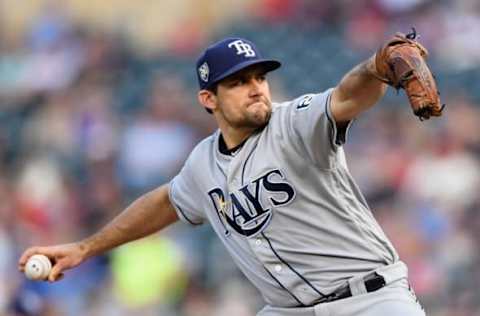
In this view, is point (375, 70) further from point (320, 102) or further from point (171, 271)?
point (171, 271)

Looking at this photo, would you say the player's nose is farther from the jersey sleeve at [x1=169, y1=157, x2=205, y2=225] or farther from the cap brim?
the jersey sleeve at [x1=169, y1=157, x2=205, y2=225]

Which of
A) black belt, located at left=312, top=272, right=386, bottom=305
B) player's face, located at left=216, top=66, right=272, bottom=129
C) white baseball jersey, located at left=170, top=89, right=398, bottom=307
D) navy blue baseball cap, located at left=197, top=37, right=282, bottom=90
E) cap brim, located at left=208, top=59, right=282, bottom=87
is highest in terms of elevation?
navy blue baseball cap, located at left=197, top=37, right=282, bottom=90

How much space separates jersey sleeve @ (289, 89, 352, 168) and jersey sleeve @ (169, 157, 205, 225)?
0.76 metres

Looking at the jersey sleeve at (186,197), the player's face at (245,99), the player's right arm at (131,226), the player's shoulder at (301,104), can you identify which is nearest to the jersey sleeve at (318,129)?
the player's shoulder at (301,104)

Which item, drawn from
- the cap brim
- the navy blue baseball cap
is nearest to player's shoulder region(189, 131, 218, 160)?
the navy blue baseball cap

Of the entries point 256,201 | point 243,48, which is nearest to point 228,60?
point 243,48

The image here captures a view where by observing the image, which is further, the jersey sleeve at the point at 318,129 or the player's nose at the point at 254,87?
the player's nose at the point at 254,87

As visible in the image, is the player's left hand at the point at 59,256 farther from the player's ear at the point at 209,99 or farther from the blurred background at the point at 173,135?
the blurred background at the point at 173,135

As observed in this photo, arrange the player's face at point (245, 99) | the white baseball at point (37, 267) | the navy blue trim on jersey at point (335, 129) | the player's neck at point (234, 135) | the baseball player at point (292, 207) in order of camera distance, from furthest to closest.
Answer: the white baseball at point (37, 267) < the player's neck at point (234, 135) < the player's face at point (245, 99) < the baseball player at point (292, 207) < the navy blue trim on jersey at point (335, 129)

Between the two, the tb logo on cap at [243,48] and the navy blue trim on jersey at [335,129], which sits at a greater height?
the tb logo on cap at [243,48]

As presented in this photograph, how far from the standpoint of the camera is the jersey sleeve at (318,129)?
4305mm

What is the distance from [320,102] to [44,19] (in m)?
7.81

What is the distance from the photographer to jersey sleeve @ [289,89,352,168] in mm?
4305

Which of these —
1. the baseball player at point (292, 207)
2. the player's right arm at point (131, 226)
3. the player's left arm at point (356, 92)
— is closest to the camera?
the player's left arm at point (356, 92)
